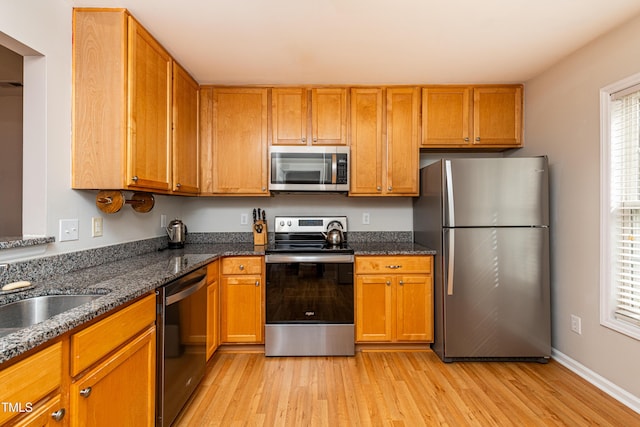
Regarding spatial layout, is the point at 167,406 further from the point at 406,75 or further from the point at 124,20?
the point at 406,75

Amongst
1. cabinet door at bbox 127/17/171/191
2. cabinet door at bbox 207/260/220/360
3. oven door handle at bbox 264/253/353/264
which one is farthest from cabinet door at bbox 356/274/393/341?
cabinet door at bbox 127/17/171/191

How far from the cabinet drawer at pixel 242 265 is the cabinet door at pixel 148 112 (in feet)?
2.51

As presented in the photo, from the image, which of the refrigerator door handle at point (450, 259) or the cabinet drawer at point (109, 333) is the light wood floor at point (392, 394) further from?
the cabinet drawer at point (109, 333)

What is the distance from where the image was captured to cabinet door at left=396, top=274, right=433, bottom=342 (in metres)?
2.73

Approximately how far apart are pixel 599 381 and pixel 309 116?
2920 mm

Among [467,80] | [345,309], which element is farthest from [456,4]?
[345,309]

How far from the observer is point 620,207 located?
2104mm

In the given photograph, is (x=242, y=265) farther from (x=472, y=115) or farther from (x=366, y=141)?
(x=472, y=115)

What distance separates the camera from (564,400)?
2.06 meters

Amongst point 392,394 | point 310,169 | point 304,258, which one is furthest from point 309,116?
point 392,394

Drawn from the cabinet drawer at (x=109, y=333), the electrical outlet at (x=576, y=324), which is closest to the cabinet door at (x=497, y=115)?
the electrical outlet at (x=576, y=324)

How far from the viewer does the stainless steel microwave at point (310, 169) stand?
9.53 feet

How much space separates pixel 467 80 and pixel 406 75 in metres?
0.57

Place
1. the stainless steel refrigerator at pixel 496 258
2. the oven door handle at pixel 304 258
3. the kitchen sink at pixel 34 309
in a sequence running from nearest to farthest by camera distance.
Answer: the kitchen sink at pixel 34 309 < the stainless steel refrigerator at pixel 496 258 < the oven door handle at pixel 304 258
